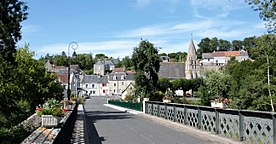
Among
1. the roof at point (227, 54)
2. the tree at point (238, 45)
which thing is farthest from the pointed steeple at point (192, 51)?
the tree at point (238, 45)

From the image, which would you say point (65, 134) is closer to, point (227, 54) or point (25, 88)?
point (25, 88)

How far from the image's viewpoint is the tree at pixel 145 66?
3869cm

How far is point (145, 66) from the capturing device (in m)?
38.7

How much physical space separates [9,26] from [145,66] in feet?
72.7

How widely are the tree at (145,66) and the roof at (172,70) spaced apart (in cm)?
7265

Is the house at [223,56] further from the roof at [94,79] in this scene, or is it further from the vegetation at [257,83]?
the vegetation at [257,83]

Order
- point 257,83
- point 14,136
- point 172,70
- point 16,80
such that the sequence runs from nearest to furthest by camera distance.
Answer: point 14,136
point 16,80
point 257,83
point 172,70

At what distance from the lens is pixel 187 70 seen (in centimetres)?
11494

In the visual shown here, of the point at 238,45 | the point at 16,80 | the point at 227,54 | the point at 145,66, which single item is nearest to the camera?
the point at 16,80

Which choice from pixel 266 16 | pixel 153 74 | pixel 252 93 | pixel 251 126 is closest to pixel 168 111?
pixel 266 16

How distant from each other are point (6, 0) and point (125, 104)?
2912 cm

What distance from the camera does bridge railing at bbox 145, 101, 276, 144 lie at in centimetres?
1027

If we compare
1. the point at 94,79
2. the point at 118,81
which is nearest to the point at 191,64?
the point at 118,81

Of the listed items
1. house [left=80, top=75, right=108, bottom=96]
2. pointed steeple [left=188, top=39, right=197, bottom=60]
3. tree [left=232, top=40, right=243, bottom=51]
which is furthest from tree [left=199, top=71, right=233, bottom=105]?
tree [left=232, top=40, right=243, bottom=51]
